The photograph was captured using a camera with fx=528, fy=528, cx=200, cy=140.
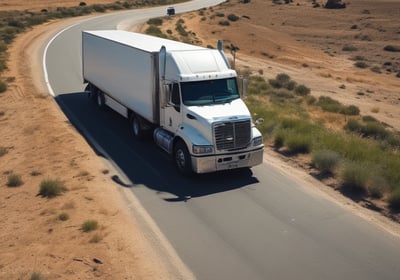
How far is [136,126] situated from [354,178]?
8058mm

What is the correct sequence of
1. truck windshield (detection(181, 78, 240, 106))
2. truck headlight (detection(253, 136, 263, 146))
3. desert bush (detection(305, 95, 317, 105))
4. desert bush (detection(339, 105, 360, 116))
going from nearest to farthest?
truck headlight (detection(253, 136, 263, 146))
truck windshield (detection(181, 78, 240, 106))
desert bush (detection(339, 105, 360, 116))
desert bush (detection(305, 95, 317, 105))

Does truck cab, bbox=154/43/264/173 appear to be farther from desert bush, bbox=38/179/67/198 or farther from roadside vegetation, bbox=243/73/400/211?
desert bush, bbox=38/179/67/198

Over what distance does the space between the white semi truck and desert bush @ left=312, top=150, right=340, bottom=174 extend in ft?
6.73

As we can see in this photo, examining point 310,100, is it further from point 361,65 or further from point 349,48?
point 349,48

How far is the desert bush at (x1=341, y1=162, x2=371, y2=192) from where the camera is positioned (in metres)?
14.8

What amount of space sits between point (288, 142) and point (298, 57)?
3642 cm

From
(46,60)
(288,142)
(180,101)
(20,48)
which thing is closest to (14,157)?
(180,101)

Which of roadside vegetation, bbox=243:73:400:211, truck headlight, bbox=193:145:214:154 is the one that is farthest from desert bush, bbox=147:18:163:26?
truck headlight, bbox=193:145:214:154


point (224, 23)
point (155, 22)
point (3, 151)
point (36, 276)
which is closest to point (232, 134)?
point (36, 276)

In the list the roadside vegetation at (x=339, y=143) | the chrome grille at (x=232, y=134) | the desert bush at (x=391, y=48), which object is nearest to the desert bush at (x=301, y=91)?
the roadside vegetation at (x=339, y=143)

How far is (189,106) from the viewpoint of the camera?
1579cm

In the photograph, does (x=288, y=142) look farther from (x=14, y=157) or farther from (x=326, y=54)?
(x=326, y=54)

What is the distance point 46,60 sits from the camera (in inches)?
1446

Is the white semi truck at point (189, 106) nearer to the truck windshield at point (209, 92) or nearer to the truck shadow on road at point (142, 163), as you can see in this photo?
the truck windshield at point (209, 92)
